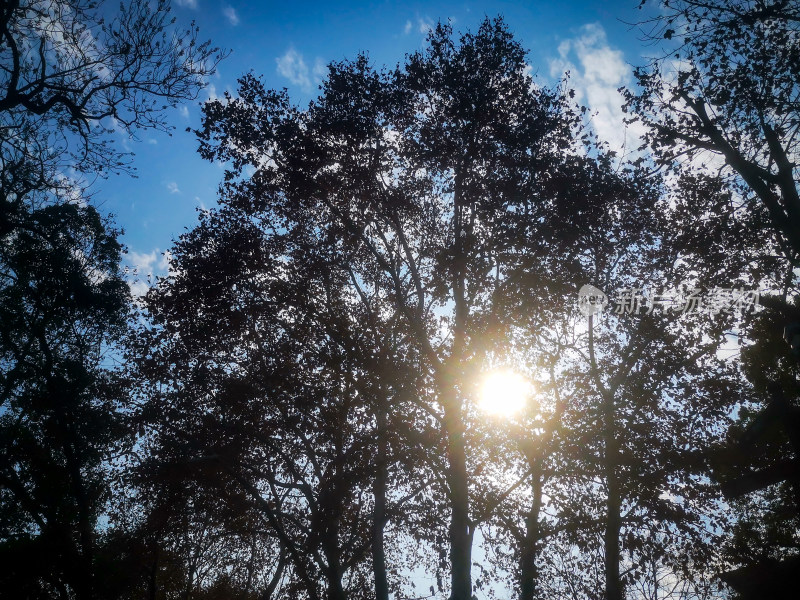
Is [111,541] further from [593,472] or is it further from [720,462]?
[720,462]

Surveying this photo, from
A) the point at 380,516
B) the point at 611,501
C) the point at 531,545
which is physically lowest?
the point at 531,545

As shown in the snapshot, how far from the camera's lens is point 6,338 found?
52.3 feet

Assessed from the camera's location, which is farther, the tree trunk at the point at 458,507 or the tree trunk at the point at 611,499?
the tree trunk at the point at 611,499

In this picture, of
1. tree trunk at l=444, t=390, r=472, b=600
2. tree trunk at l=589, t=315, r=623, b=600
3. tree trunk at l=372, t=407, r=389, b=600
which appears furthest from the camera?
tree trunk at l=372, t=407, r=389, b=600

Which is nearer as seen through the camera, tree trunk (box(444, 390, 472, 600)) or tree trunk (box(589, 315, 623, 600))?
tree trunk (box(444, 390, 472, 600))

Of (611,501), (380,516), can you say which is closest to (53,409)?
(380,516)

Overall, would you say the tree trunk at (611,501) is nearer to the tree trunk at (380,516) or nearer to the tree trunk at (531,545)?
the tree trunk at (531,545)

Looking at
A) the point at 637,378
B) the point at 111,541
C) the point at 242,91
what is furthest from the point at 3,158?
the point at 637,378

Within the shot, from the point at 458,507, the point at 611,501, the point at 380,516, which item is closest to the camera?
the point at 458,507

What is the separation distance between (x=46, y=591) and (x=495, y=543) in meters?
16.8

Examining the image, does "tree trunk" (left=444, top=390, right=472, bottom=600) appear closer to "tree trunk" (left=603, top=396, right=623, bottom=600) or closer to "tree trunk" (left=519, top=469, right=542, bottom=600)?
"tree trunk" (left=519, top=469, right=542, bottom=600)

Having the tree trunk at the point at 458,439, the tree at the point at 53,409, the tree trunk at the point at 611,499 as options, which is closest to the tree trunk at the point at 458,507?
the tree trunk at the point at 458,439

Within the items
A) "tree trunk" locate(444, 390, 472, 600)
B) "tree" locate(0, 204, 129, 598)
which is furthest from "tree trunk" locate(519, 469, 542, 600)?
"tree" locate(0, 204, 129, 598)

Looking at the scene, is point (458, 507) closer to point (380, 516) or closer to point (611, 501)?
point (380, 516)
